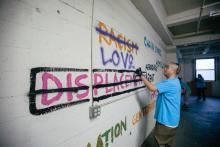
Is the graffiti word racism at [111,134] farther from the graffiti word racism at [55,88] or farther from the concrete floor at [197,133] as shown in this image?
the concrete floor at [197,133]

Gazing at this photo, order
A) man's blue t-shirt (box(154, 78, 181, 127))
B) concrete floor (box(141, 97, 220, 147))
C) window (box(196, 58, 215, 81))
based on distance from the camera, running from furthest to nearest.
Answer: window (box(196, 58, 215, 81)), concrete floor (box(141, 97, 220, 147)), man's blue t-shirt (box(154, 78, 181, 127))

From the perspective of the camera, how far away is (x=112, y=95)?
1751mm

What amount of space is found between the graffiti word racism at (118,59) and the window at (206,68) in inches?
448

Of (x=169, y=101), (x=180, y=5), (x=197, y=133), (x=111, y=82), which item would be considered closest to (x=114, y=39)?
(x=111, y=82)

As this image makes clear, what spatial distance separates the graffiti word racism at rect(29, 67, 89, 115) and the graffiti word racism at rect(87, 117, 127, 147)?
24.1 inches

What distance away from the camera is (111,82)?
174 centimetres

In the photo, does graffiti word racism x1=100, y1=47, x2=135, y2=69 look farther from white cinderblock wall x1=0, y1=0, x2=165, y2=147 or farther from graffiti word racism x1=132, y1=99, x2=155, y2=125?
graffiti word racism x1=132, y1=99, x2=155, y2=125

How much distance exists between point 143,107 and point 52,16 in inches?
106

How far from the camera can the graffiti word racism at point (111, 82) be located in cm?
148

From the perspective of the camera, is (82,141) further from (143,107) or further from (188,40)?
(188,40)

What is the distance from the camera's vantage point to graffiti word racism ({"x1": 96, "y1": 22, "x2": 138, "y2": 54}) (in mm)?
1567

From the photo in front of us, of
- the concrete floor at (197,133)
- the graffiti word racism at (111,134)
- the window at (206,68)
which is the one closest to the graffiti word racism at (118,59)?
the graffiti word racism at (111,134)

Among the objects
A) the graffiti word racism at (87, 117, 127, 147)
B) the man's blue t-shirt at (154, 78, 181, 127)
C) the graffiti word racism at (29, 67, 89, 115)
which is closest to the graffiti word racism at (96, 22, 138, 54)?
the graffiti word racism at (29, 67, 89, 115)

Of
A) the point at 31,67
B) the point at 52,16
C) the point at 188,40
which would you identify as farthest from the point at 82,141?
the point at 188,40
